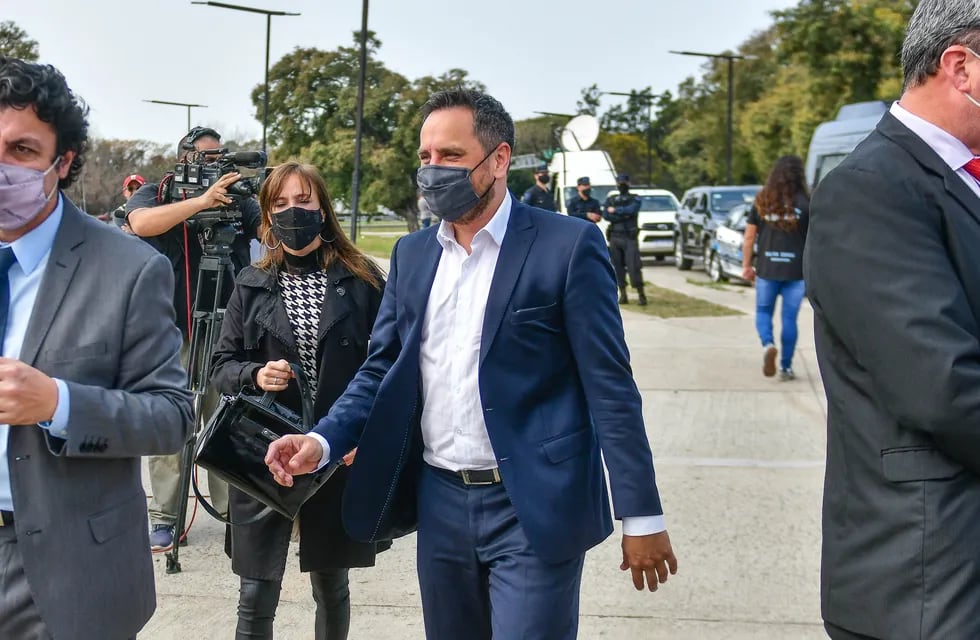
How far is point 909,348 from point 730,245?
60.9ft

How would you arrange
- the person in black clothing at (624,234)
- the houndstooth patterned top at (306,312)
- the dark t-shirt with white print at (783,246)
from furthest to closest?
the person in black clothing at (624,234)
the dark t-shirt with white print at (783,246)
the houndstooth patterned top at (306,312)

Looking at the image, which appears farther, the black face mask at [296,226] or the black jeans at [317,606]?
the black face mask at [296,226]

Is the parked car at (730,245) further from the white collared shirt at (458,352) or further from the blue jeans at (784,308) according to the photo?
Answer: the white collared shirt at (458,352)

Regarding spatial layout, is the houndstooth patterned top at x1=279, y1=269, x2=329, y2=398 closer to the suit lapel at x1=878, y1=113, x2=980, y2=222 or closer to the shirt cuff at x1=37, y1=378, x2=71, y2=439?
the shirt cuff at x1=37, y1=378, x2=71, y2=439

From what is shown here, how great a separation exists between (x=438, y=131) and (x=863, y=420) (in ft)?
4.61

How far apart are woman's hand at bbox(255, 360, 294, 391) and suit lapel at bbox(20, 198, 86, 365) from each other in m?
1.29

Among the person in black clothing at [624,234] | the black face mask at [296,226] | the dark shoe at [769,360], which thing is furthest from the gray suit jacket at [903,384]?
the person in black clothing at [624,234]

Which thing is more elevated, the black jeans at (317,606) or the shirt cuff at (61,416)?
the shirt cuff at (61,416)

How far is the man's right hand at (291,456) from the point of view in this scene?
284 centimetres

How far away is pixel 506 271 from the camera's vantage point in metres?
2.84

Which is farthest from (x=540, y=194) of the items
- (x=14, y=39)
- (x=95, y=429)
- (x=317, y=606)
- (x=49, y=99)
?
(x=14, y=39)

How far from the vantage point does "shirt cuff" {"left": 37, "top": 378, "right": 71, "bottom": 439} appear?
2.15 m

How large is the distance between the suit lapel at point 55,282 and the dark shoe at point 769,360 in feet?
26.8

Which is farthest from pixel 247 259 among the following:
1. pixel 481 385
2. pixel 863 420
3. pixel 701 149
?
pixel 701 149
